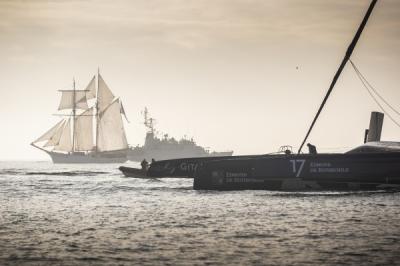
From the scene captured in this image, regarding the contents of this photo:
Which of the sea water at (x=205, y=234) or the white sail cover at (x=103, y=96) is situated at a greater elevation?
the white sail cover at (x=103, y=96)

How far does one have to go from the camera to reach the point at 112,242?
1561 centimetres

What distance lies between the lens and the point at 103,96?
641 feet

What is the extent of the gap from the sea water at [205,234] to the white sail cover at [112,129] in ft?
519

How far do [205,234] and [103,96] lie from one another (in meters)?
182

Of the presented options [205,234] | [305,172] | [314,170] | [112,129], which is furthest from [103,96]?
[205,234]

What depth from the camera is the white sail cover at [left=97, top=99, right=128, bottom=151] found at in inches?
7323

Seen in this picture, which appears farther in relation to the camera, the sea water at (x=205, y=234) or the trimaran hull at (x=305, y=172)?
the trimaran hull at (x=305, y=172)

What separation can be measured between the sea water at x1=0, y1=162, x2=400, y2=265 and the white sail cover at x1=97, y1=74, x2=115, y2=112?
16612 centimetres

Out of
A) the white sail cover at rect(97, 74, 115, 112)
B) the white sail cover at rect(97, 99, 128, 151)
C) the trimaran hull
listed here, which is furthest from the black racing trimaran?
the white sail cover at rect(97, 74, 115, 112)

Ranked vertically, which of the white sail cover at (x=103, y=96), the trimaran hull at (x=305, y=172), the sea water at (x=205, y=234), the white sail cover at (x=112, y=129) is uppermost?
the white sail cover at (x=103, y=96)

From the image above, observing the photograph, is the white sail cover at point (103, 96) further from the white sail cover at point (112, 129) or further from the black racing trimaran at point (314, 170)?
the black racing trimaran at point (314, 170)

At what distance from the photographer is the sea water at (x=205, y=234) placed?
1301 centimetres

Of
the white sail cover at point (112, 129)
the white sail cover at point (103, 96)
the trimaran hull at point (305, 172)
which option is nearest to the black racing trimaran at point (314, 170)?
the trimaran hull at point (305, 172)

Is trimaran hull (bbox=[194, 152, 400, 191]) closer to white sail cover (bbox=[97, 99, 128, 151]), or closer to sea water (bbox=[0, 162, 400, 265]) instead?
sea water (bbox=[0, 162, 400, 265])
